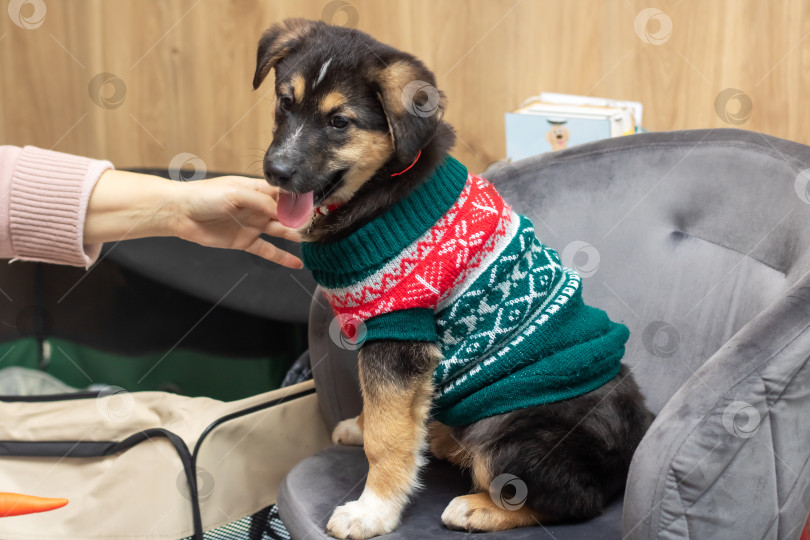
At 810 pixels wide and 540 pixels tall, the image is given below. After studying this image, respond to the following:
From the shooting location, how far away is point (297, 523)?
49.4 inches

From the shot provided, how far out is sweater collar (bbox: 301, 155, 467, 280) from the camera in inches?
49.0

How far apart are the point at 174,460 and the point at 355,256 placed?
0.63 m

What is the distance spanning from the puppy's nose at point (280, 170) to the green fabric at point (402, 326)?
0.28m

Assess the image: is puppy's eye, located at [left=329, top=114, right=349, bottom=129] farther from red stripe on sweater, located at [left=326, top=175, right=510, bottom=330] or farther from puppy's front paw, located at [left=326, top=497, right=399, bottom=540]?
puppy's front paw, located at [left=326, top=497, right=399, bottom=540]

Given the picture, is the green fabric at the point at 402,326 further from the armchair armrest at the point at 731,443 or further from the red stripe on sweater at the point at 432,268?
the armchair armrest at the point at 731,443

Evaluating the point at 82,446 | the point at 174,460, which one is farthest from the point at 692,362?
the point at 82,446

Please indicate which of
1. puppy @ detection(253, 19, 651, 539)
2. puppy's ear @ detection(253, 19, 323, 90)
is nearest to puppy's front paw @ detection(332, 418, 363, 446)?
puppy @ detection(253, 19, 651, 539)

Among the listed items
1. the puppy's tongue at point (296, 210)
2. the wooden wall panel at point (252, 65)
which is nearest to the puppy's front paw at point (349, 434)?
the puppy's tongue at point (296, 210)

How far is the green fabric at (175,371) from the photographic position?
6.53 ft

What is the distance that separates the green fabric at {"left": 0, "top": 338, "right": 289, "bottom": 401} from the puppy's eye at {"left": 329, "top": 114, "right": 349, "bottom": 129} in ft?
3.09

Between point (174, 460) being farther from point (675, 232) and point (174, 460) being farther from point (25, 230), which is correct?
point (675, 232)

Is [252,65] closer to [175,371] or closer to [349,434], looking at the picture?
[175,371]

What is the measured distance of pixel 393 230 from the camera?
125 cm

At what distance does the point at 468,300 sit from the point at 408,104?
1.17 ft
